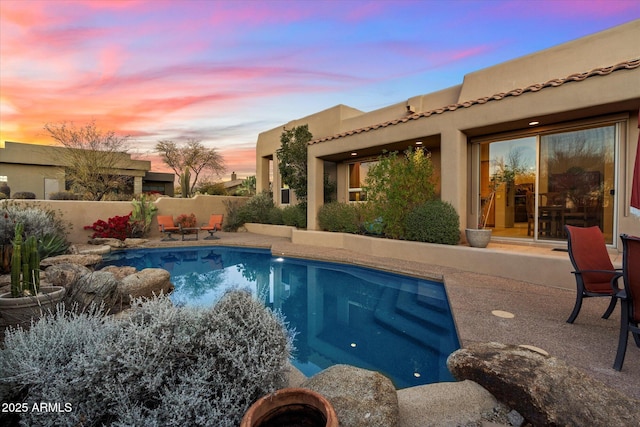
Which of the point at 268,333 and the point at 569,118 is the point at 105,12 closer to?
the point at 268,333

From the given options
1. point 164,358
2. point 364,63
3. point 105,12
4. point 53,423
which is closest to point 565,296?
point 164,358

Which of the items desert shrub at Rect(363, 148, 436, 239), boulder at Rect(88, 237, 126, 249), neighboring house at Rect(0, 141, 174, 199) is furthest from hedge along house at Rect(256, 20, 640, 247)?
neighboring house at Rect(0, 141, 174, 199)

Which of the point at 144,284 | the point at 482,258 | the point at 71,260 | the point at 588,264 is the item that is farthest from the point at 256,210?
the point at 588,264

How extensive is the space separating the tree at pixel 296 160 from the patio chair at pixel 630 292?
454 inches

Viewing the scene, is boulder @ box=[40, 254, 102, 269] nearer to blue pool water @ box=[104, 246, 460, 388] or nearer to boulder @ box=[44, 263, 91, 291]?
blue pool water @ box=[104, 246, 460, 388]

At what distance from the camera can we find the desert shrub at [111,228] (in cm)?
1216

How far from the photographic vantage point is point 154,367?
5.94 feet

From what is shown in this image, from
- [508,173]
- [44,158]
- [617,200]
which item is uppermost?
[44,158]

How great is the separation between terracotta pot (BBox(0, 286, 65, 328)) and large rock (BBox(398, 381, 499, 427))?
142 inches

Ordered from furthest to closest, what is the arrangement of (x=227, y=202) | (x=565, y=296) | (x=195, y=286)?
(x=227, y=202), (x=195, y=286), (x=565, y=296)

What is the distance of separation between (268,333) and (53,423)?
47.5 inches

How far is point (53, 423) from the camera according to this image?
1635 millimetres

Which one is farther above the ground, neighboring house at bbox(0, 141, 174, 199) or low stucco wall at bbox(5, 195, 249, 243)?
neighboring house at bbox(0, 141, 174, 199)

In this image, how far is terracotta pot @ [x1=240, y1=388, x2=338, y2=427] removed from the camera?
162 cm
